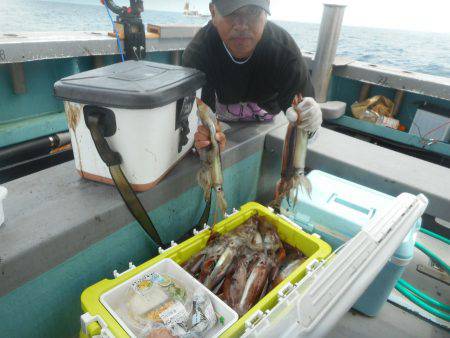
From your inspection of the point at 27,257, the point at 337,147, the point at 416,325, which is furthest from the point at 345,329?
the point at 27,257

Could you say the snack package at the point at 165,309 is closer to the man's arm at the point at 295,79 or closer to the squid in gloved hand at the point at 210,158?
the squid in gloved hand at the point at 210,158

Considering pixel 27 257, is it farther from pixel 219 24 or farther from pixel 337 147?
pixel 337 147

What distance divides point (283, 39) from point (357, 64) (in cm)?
268

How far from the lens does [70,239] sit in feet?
3.91

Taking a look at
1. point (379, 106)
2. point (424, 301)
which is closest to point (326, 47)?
point (379, 106)

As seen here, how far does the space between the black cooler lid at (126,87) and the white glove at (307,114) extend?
1.82ft

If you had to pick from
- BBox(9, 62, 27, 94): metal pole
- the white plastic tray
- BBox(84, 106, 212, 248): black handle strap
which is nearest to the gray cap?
BBox(84, 106, 212, 248): black handle strap

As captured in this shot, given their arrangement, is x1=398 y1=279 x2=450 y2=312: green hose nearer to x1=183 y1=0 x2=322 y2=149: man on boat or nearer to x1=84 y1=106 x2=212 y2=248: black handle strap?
Result: x1=183 y1=0 x2=322 y2=149: man on boat

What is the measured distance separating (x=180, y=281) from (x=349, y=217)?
920mm

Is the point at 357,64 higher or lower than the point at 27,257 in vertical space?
higher

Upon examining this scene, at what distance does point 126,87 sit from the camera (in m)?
1.22

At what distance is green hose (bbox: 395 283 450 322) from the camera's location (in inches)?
70.3

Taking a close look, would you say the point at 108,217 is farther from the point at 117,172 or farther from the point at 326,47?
the point at 326,47

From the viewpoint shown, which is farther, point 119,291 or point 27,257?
point 119,291
